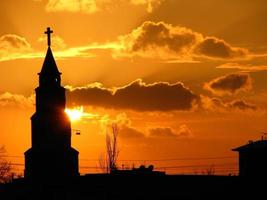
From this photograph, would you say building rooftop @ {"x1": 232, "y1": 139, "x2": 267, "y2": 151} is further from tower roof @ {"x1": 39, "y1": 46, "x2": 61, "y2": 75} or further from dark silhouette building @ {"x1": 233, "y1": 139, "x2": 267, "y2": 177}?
tower roof @ {"x1": 39, "y1": 46, "x2": 61, "y2": 75}

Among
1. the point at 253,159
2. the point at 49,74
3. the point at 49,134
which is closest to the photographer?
the point at 49,134

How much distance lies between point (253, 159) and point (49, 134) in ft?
83.2

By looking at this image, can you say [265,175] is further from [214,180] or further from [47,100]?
[47,100]

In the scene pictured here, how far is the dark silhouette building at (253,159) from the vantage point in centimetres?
9538

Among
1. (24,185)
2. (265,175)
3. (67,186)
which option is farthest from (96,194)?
(265,175)

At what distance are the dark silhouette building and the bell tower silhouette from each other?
71.1ft

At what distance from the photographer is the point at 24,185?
83.7 m

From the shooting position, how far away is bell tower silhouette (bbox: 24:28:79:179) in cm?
8412

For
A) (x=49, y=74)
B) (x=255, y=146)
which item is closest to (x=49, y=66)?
(x=49, y=74)

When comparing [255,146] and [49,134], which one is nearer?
[49,134]

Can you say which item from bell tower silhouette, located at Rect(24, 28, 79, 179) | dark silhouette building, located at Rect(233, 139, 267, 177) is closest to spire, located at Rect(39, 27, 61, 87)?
bell tower silhouette, located at Rect(24, 28, 79, 179)

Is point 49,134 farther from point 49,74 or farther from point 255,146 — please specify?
point 255,146

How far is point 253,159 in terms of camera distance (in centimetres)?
9719

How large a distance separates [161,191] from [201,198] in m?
3.65
